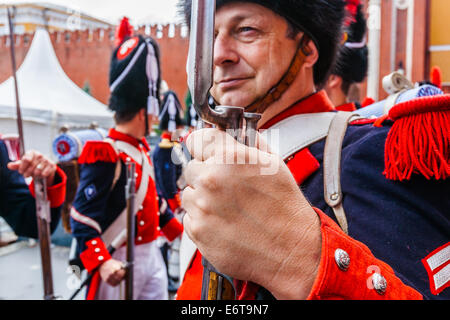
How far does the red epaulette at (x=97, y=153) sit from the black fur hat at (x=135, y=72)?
580 millimetres

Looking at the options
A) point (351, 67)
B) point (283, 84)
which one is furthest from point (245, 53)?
point (351, 67)

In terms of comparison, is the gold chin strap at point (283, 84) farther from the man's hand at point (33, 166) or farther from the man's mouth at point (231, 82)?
the man's hand at point (33, 166)

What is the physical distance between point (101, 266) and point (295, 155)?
6.11 ft

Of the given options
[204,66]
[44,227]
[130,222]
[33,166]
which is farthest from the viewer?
[130,222]

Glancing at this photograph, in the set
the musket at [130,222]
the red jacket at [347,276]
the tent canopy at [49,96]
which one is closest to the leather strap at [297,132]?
the red jacket at [347,276]

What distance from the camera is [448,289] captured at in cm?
82

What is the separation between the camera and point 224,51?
1040 millimetres

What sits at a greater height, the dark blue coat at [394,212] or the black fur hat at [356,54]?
the black fur hat at [356,54]

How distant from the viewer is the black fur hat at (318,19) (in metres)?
1.18

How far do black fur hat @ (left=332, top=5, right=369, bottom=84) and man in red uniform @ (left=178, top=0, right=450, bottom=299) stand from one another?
1757 mm

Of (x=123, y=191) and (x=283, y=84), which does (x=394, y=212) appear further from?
(x=123, y=191)

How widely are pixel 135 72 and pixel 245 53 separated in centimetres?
238

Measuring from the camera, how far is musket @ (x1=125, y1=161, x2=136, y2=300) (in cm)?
252
